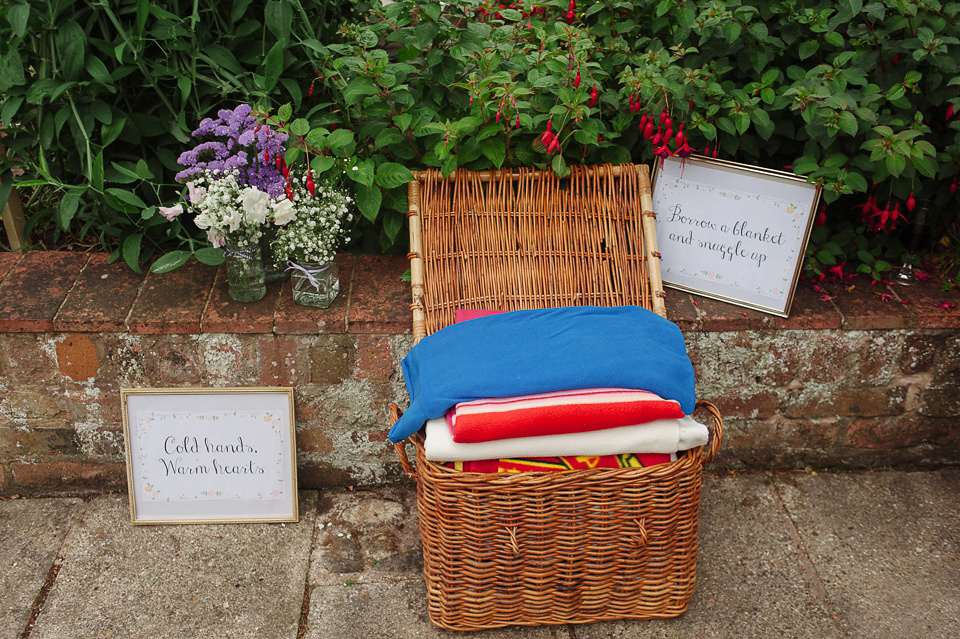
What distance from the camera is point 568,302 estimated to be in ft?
7.58

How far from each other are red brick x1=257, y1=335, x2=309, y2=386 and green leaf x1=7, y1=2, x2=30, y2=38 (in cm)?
100

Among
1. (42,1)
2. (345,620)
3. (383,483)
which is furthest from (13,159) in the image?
(345,620)

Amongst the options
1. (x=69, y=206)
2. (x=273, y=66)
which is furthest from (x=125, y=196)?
(x=273, y=66)

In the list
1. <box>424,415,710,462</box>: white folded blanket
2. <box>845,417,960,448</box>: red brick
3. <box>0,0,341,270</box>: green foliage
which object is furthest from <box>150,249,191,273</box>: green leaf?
<box>845,417,960,448</box>: red brick

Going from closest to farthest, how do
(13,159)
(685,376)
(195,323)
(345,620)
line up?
(685,376), (345,620), (195,323), (13,159)

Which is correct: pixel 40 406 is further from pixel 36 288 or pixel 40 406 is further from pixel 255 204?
pixel 255 204

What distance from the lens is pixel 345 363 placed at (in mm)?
2299

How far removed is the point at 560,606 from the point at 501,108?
1.30m

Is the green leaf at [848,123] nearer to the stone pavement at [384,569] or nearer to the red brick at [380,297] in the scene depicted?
the stone pavement at [384,569]

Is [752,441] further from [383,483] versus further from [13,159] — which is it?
[13,159]

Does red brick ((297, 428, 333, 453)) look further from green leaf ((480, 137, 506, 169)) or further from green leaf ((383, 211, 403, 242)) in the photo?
green leaf ((480, 137, 506, 169))

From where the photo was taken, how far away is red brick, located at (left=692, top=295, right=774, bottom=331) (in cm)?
233

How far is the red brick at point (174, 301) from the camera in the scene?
2.22 meters

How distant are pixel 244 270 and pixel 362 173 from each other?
1.44 ft
